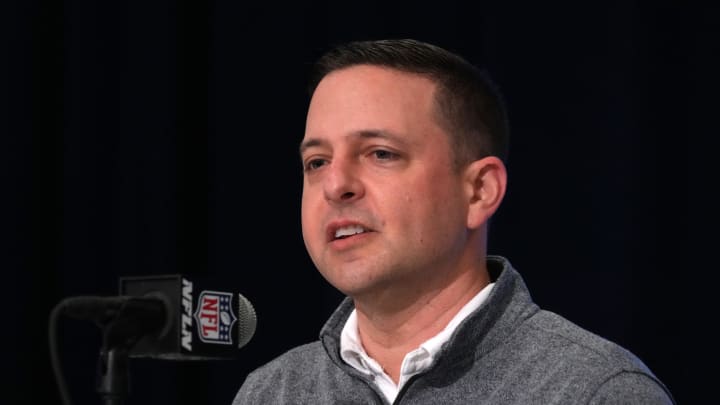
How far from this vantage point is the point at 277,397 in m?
2.11

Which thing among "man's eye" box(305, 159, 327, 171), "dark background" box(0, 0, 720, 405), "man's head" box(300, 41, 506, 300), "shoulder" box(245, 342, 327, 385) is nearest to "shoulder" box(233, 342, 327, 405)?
"shoulder" box(245, 342, 327, 385)

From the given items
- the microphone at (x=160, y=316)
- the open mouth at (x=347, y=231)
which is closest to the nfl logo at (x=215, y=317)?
the microphone at (x=160, y=316)

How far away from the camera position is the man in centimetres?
180

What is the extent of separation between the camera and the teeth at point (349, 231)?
186 centimetres

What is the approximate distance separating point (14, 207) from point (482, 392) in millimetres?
1851

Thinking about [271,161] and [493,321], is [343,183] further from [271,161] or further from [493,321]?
[271,161]

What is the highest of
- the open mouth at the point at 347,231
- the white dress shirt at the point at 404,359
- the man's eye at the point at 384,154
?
the man's eye at the point at 384,154

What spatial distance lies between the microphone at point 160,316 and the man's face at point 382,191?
1.32ft

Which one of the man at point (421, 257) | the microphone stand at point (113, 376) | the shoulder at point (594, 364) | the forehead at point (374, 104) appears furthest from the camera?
the forehead at point (374, 104)

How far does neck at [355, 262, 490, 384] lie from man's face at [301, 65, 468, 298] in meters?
0.04

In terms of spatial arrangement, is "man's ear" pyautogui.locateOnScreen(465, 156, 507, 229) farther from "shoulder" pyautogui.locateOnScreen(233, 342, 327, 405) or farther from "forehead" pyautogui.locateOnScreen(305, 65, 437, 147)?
"shoulder" pyautogui.locateOnScreen(233, 342, 327, 405)

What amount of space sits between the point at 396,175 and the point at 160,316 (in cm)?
62

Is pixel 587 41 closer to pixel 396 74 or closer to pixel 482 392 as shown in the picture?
pixel 396 74

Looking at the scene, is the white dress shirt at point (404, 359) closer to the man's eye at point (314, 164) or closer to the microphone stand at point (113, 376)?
the man's eye at point (314, 164)
